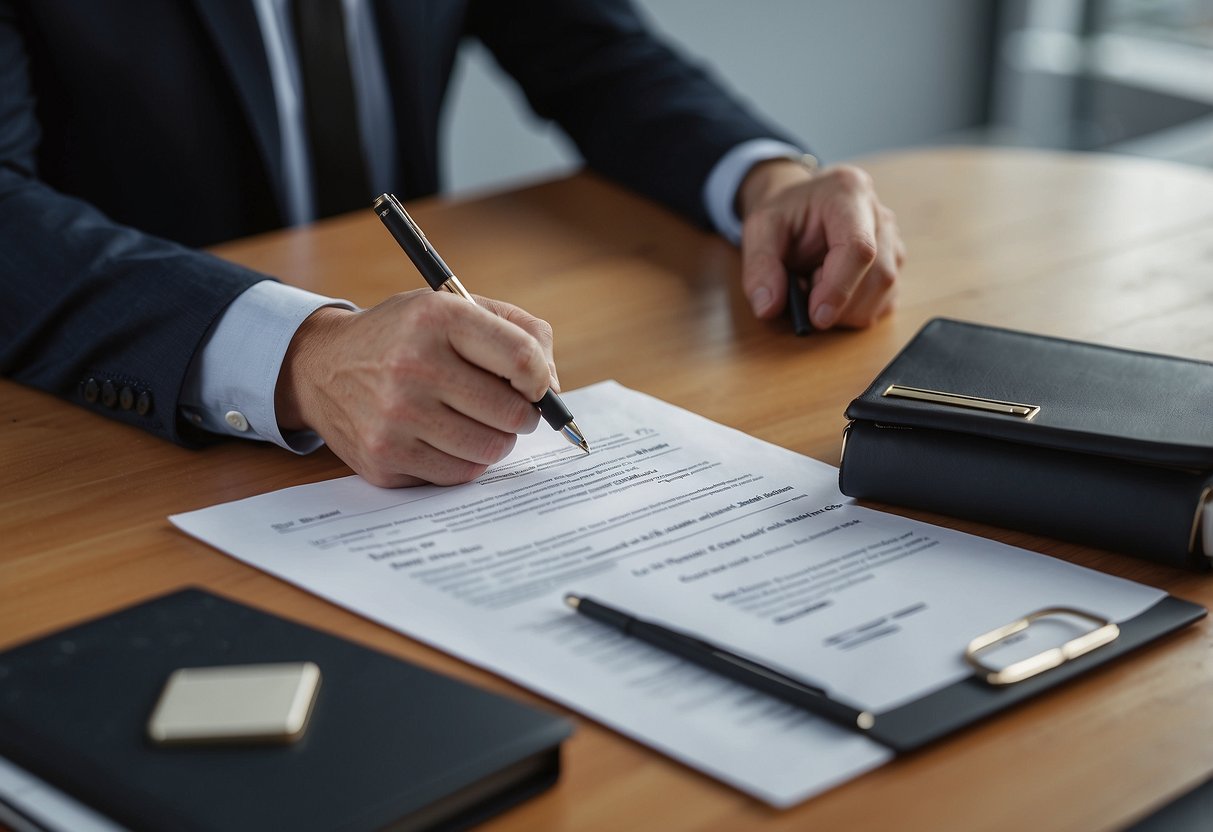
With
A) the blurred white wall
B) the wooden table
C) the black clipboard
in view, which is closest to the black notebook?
the wooden table

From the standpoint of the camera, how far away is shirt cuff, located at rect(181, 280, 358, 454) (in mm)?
1020

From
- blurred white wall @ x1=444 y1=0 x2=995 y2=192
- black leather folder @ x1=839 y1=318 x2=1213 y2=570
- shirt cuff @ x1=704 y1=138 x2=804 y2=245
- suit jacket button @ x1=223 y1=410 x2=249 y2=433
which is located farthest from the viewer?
blurred white wall @ x1=444 y1=0 x2=995 y2=192

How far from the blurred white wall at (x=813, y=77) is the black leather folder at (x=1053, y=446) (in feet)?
8.94

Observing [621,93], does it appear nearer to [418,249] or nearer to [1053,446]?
[418,249]

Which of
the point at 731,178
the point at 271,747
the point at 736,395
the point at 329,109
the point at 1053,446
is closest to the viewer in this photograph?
the point at 271,747

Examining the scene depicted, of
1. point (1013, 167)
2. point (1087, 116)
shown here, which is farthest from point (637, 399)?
point (1087, 116)

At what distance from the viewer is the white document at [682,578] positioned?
0.69 m

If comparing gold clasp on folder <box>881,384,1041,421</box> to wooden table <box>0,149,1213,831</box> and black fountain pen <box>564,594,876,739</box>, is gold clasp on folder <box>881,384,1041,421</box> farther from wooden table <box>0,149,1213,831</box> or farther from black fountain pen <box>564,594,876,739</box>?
black fountain pen <box>564,594,876,739</box>

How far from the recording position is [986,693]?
2.27 ft

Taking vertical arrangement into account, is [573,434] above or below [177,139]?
below

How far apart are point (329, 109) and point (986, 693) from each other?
1280 millimetres

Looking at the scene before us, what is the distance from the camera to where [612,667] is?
2.37 feet

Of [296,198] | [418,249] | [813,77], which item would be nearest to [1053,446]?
[418,249]

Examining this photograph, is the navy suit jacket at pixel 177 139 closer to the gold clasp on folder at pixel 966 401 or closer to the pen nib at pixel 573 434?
the pen nib at pixel 573 434
